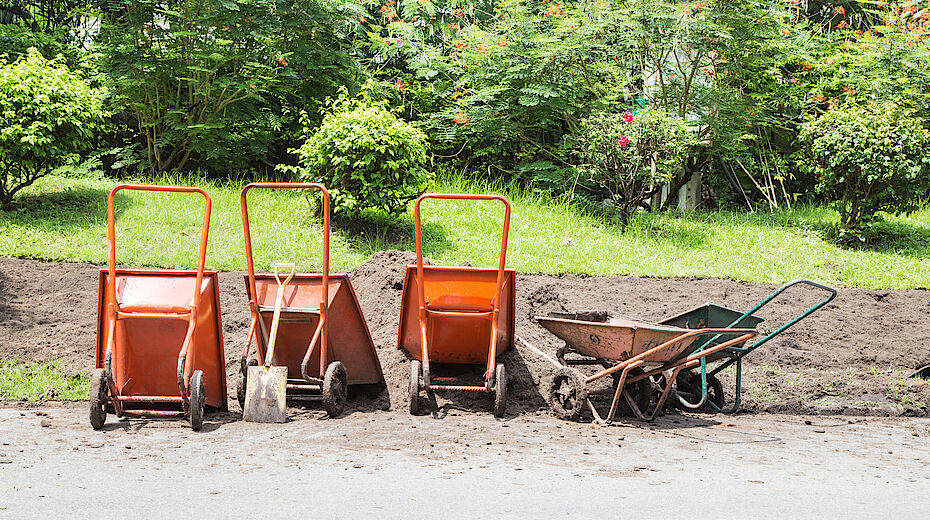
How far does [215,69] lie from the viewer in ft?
40.0

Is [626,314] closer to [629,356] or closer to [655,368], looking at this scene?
[655,368]

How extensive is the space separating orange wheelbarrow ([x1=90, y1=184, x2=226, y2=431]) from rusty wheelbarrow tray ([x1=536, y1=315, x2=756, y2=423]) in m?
2.27

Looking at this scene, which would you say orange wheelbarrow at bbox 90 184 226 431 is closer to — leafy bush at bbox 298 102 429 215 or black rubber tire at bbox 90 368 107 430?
black rubber tire at bbox 90 368 107 430

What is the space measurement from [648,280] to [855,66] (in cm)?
699

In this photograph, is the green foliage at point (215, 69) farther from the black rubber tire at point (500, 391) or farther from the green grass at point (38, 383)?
the black rubber tire at point (500, 391)

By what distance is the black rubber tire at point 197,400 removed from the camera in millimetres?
4922

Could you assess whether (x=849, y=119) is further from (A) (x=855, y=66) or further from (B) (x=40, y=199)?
(B) (x=40, y=199)

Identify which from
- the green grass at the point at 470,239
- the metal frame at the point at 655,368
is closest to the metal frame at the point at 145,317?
the metal frame at the point at 655,368

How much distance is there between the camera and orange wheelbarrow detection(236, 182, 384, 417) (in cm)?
549

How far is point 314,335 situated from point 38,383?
235cm

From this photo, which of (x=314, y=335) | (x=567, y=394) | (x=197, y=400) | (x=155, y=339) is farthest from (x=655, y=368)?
(x=155, y=339)

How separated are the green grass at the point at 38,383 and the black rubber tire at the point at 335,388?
1.98 meters

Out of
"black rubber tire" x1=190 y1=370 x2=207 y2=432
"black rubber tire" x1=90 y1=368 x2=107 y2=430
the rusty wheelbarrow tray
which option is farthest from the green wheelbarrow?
"black rubber tire" x1=90 y1=368 x2=107 y2=430

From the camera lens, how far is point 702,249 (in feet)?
36.4
